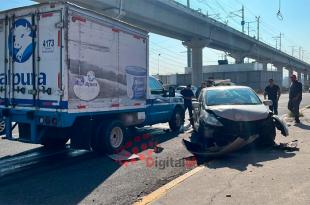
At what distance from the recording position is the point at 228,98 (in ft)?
31.9

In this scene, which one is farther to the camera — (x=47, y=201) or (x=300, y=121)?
(x=300, y=121)

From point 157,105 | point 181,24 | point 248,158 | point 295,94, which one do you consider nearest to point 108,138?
point 248,158

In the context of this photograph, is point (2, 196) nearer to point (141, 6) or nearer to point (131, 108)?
point (131, 108)

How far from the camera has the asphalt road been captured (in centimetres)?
551

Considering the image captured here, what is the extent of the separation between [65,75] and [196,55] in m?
40.5

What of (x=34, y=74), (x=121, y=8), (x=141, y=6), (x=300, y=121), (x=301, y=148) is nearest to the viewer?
(x=34, y=74)

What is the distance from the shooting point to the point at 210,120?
8.39m

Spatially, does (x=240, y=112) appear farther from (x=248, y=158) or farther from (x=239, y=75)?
(x=239, y=75)

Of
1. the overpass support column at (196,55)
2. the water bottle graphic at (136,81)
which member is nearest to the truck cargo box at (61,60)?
the water bottle graphic at (136,81)

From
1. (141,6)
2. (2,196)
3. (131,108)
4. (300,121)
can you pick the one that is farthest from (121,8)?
(2,196)

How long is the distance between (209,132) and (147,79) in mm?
2975

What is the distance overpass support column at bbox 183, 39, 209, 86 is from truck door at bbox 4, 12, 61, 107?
36500mm

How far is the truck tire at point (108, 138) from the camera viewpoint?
8531mm

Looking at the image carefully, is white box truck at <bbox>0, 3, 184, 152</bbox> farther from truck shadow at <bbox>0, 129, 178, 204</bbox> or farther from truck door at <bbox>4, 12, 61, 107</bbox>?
truck shadow at <bbox>0, 129, 178, 204</bbox>
